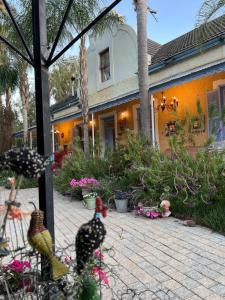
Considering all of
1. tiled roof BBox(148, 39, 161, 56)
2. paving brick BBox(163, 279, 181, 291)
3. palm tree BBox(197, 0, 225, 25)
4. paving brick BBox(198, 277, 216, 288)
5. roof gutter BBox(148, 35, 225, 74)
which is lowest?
paving brick BBox(163, 279, 181, 291)

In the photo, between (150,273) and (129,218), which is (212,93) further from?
(150,273)

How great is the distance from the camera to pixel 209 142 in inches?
222

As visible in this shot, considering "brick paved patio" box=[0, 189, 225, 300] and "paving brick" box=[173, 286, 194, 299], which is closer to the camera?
"paving brick" box=[173, 286, 194, 299]

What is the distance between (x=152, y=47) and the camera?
14453mm

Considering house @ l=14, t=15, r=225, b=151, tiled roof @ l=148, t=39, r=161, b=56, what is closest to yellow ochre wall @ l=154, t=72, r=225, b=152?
house @ l=14, t=15, r=225, b=151

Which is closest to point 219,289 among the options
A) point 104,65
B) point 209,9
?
point 209,9

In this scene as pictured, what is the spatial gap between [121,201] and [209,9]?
4.25 metres

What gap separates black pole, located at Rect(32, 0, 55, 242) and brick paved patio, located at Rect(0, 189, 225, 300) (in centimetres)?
142

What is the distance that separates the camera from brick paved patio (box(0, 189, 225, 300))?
9.54 ft

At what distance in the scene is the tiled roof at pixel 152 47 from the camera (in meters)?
14.0

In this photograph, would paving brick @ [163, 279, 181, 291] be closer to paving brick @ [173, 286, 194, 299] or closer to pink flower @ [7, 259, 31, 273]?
paving brick @ [173, 286, 194, 299]

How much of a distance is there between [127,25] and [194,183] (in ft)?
33.2

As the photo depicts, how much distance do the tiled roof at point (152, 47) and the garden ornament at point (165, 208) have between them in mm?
9872

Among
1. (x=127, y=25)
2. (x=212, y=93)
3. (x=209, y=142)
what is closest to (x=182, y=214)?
(x=209, y=142)
